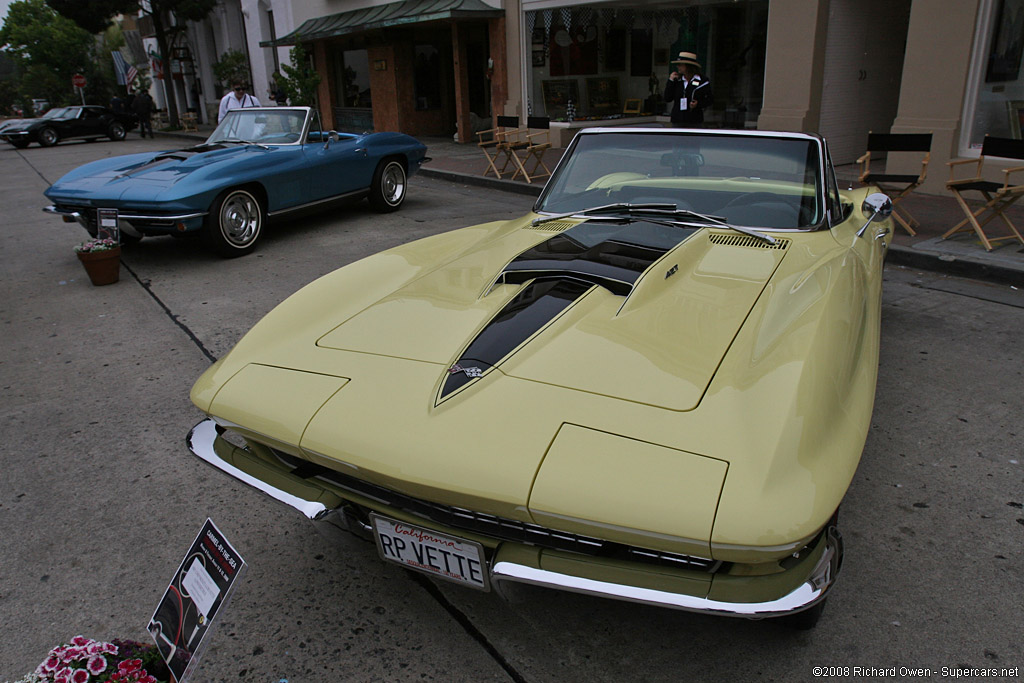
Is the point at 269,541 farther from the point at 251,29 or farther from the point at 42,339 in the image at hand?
the point at 251,29

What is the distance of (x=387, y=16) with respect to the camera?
17031 millimetres

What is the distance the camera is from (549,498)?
5.66ft

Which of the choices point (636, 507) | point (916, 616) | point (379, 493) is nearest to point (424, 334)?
point (379, 493)

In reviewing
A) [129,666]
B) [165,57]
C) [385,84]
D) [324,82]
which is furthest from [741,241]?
[165,57]

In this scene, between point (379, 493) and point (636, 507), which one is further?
point (379, 493)

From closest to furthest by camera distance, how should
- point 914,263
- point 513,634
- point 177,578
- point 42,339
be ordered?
point 177,578
point 513,634
point 42,339
point 914,263

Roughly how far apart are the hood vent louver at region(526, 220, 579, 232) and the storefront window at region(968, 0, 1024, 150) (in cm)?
776

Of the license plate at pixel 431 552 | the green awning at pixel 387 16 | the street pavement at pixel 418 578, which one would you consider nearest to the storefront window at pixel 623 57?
the green awning at pixel 387 16

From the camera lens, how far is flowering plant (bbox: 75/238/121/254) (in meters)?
6.16

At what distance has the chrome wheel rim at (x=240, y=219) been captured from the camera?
6980 mm

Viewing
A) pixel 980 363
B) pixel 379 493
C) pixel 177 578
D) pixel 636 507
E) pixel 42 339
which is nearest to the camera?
pixel 636 507

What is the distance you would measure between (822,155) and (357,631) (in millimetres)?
2973

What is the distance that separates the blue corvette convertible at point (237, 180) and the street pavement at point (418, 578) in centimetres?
202

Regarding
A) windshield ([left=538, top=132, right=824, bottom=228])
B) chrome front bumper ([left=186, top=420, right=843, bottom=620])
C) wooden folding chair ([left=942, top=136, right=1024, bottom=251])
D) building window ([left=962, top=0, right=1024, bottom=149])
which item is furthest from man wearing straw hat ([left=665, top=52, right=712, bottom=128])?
chrome front bumper ([left=186, top=420, right=843, bottom=620])
